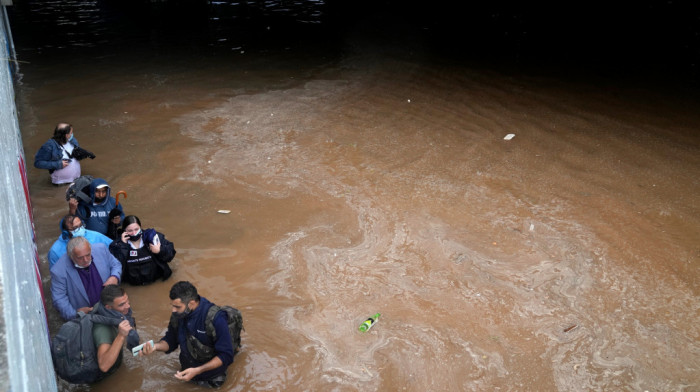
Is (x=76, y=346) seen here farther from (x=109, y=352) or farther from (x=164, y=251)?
(x=164, y=251)

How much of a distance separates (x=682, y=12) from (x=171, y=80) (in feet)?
56.8

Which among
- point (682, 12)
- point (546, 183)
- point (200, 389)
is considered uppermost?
point (682, 12)

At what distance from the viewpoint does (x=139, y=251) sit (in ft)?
18.3

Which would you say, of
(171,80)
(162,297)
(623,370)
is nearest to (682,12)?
(171,80)

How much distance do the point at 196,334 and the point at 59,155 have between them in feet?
15.0

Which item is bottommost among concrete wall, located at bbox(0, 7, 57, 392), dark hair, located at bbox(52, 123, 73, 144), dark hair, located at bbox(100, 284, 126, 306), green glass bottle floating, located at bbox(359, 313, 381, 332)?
green glass bottle floating, located at bbox(359, 313, 381, 332)

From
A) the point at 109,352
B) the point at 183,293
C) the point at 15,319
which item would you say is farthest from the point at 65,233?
the point at 15,319

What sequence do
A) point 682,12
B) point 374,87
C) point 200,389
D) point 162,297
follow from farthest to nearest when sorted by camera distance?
point 682,12, point 374,87, point 162,297, point 200,389

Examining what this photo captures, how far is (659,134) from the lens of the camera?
947 cm

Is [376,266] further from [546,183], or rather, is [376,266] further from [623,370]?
[546,183]

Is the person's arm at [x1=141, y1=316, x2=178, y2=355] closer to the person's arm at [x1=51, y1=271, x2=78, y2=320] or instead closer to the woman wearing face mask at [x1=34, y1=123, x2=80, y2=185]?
the person's arm at [x1=51, y1=271, x2=78, y2=320]

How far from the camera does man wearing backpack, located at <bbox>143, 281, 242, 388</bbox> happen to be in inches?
164

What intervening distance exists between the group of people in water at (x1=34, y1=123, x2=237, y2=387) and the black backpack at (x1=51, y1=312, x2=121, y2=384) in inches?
2.6

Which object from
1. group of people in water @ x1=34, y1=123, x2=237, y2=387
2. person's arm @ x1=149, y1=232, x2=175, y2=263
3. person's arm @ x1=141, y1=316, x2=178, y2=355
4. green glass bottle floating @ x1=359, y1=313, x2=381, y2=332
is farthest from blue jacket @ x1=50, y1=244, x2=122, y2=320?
green glass bottle floating @ x1=359, y1=313, x2=381, y2=332
